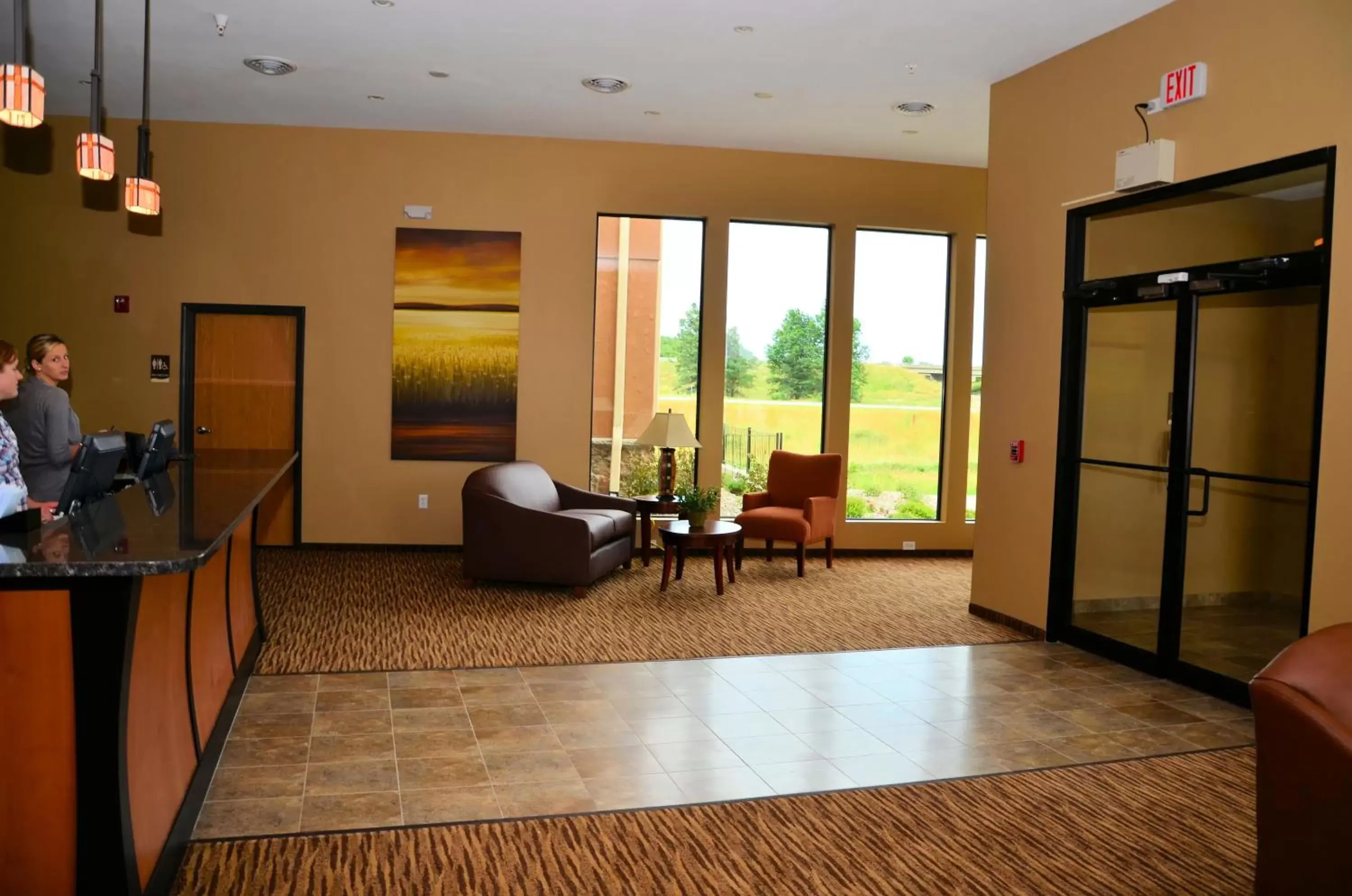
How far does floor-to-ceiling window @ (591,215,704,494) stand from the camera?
8742mm

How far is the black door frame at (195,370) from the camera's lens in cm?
827

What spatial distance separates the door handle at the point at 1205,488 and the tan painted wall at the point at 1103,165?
686 millimetres

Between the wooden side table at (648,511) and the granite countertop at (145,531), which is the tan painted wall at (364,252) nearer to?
the wooden side table at (648,511)

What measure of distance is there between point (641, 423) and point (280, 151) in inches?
144

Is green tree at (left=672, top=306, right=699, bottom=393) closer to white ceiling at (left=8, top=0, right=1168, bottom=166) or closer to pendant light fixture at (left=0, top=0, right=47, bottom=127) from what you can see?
white ceiling at (left=8, top=0, right=1168, bottom=166)

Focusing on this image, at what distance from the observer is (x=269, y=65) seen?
6.67 meters

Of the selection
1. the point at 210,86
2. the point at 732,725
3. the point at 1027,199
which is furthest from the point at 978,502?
the point at 210,86

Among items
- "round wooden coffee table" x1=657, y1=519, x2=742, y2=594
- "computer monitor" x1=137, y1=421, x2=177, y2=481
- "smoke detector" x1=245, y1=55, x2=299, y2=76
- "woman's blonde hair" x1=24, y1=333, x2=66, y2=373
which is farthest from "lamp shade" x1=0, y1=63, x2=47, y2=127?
"round wooden coffee table" x1=657, y1=519, x2=742, y2=594

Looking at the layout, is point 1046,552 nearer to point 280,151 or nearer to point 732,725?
point 732,725

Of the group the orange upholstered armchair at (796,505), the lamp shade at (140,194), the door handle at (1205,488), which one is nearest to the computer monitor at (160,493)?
the lamp shade at (140,194)

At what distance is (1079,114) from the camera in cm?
580

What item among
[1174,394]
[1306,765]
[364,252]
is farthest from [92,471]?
[364,252]

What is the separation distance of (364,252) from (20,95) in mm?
5091

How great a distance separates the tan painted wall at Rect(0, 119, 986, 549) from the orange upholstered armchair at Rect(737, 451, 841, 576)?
2.09 ft
